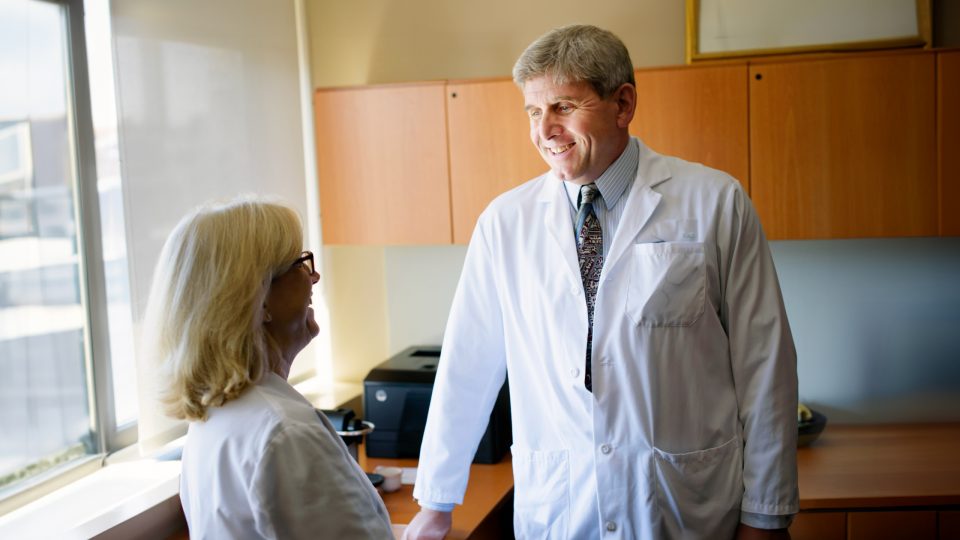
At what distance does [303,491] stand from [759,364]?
3.25 feet

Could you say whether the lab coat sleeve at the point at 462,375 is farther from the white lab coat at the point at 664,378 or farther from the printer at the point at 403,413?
the printer at the point at 403,413

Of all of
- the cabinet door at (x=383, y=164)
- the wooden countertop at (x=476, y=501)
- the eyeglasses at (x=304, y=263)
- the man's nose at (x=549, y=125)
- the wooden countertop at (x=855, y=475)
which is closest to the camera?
the eyeglasses at (x=304, y=263)

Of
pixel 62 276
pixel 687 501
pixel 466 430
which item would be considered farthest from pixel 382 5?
pixel 687 501

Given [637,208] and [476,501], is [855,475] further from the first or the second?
[637,208]

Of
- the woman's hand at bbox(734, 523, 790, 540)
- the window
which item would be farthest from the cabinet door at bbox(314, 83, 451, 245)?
the woman's hand at bbox(734, 523, 790, 540)

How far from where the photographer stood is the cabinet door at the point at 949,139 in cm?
249

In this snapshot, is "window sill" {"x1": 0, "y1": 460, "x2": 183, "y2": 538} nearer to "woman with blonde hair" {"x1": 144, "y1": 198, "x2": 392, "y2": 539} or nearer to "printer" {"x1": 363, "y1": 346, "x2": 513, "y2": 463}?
"printer" {"x1": 363, "y1": 346, "x2": 513, "y2": 463}

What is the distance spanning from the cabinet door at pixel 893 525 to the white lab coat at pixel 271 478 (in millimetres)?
1638

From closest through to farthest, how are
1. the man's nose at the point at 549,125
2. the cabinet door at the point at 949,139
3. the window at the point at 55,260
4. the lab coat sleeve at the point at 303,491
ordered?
the lab coat sleeve at the point at 303,491 → the man's nose at the point at 549,125 → the window at the point at 55,260 → the cabinet door at the point at 949,139

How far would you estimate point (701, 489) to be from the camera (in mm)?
1754

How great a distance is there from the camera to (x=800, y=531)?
7.72ft

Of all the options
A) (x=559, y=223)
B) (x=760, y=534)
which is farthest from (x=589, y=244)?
(x=760, y=534)

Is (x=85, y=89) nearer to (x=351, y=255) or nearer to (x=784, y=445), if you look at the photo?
(x=351, y=255)

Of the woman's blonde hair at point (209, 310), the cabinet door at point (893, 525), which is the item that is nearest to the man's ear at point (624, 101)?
the woman's blonde hair at point (209, 310)
